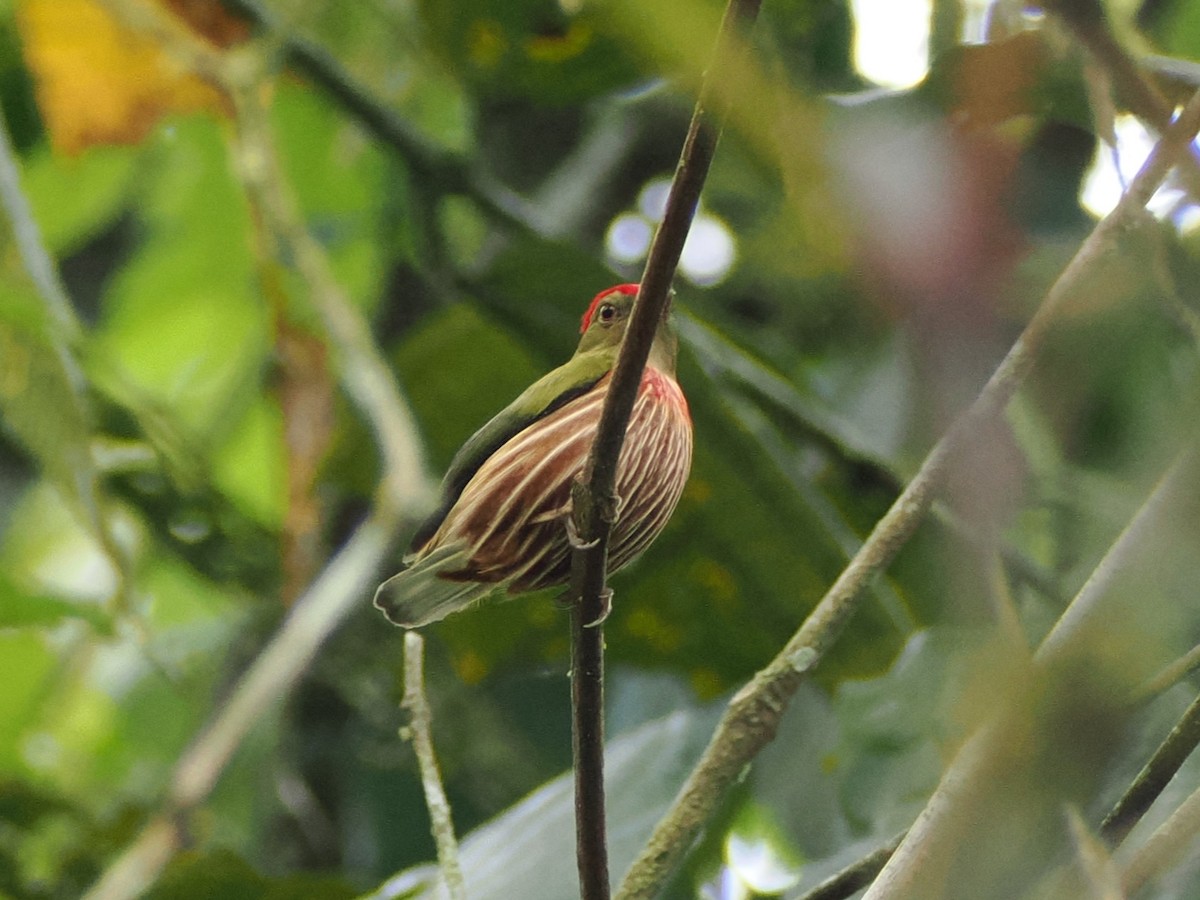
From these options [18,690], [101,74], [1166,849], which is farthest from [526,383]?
[18,690]

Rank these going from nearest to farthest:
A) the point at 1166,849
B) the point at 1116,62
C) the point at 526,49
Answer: the point at 1116,62
the point at 1166,849
the point at 526,49

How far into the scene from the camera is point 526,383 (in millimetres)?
2129

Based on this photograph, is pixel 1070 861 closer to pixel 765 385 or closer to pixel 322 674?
pixel 765 385

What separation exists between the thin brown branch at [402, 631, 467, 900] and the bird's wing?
0.32 meters

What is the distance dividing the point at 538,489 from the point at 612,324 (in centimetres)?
A: 20

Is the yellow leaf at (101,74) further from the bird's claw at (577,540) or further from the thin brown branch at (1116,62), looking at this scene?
the thin brown branch at (1116,62)

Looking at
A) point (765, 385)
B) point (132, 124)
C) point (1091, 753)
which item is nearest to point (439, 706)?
point (765, 385)

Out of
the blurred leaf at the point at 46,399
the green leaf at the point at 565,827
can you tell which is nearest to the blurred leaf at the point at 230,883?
the green leaf at the point at 565,827

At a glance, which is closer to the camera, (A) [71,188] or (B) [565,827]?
(B) [565,827]

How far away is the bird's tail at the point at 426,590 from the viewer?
1355 millimetres

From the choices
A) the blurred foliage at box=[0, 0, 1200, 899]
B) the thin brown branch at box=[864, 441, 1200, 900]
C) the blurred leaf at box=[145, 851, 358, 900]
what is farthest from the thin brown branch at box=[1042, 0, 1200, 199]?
the blurred leaf at box=[145, 851, 358, 900]

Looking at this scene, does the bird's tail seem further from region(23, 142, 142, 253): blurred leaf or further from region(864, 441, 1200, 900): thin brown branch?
region(23, 142, 142, 253): blurred leaf

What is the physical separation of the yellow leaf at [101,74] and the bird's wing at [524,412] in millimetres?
2079

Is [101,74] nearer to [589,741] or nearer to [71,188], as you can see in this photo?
[71,188]
